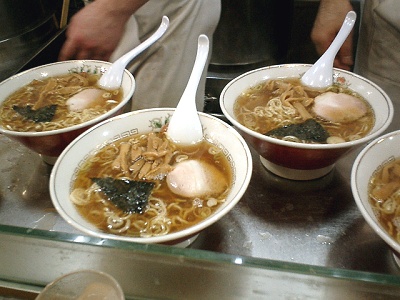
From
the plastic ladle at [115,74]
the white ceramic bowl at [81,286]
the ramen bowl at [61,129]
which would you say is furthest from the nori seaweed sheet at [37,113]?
the white ceramic bowl at [81,286]

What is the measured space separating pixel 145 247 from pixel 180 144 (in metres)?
0.53

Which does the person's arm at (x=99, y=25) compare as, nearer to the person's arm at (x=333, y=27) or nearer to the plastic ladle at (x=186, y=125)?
the plastic ladle at (x=186, y=125)

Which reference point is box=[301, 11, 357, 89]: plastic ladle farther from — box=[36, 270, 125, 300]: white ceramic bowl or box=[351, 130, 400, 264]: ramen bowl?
box=[36, 270, 125, 300]: white ceramic bowl

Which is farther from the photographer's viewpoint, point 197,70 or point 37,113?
point 37,113

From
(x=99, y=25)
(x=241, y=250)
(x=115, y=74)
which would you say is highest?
(x=99, y=25)

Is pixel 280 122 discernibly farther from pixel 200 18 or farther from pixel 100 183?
pixel 200 18

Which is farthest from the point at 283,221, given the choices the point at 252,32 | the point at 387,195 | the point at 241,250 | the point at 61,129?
the point at 252,32

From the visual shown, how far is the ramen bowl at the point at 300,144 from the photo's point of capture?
3.80 ft

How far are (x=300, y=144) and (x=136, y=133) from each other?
0.58 m

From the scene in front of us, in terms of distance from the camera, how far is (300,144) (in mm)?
1136

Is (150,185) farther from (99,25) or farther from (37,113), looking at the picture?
(99,25)

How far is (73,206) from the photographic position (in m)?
1.07

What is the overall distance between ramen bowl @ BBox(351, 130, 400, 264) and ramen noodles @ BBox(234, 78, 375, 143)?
6.8 inches

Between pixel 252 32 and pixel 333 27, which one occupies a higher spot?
pixel 333 27
